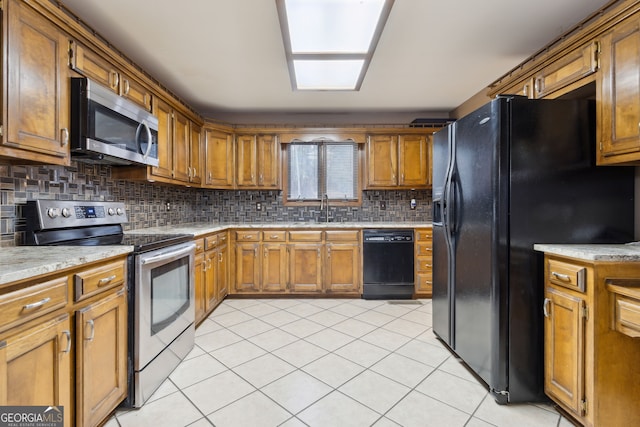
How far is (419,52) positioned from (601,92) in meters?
1.34

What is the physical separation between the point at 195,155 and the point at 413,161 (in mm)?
2796

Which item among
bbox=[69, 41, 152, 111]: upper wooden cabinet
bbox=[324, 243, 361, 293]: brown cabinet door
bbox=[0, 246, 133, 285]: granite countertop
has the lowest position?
bbox=[324, 243, 361, 293]: brown cabinet door

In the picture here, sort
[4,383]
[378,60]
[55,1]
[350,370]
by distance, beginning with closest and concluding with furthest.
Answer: [4,383], [55,1], [350,370], [378,60]

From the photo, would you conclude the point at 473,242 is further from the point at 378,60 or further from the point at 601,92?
the point at 378,60

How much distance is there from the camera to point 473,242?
1.91m

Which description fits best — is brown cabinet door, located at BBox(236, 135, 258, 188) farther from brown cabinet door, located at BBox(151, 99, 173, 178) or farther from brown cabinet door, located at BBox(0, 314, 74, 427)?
brown cabinet door, located at BBox(0, 314, 74, 427)

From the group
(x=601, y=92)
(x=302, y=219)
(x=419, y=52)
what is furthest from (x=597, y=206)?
(x=302, y=219)

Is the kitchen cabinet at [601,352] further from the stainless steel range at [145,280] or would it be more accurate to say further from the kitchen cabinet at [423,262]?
the stainless steel range at [145,280]

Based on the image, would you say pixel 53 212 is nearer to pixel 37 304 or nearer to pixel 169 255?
pixel 169 255

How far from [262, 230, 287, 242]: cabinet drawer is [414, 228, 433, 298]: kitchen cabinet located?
164cm

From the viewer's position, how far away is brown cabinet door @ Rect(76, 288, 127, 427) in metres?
1.29

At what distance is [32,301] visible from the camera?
107 cm

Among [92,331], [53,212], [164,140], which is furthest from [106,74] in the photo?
Answer: [92,331]

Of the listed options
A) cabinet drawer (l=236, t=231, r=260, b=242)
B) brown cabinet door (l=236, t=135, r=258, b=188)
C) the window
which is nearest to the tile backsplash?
the window
